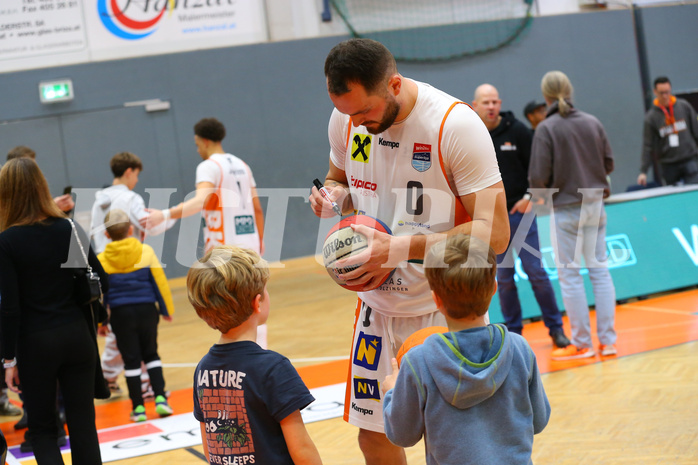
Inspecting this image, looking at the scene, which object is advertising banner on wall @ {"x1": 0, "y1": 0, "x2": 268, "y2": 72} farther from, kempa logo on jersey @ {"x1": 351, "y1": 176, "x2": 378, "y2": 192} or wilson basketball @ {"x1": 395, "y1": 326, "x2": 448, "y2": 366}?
wilson basketball @ {"x1": 395, "y1": 326, "x2": 448, "y2": 366}

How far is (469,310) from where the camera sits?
2.24m

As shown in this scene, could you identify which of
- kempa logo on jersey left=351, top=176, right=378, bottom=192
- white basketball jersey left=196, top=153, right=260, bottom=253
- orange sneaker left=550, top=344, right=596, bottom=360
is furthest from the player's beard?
orange sneaker left=550, top=344, right=596, bottom=360

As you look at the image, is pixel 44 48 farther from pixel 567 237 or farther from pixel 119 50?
pixel 567 237

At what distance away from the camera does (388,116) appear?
9.07ft

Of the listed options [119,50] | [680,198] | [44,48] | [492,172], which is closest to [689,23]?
[680,198]

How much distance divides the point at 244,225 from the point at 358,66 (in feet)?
11.8

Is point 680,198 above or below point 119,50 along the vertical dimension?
below

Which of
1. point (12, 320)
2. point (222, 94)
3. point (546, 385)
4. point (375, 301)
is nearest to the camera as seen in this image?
point (375, 301)

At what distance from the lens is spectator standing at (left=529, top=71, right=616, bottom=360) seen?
5992 millimetres

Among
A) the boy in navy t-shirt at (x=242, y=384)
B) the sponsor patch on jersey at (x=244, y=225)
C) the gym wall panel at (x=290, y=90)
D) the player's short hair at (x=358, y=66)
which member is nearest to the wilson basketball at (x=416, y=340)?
the boy in navy t-shirt at (x=242, y=384)

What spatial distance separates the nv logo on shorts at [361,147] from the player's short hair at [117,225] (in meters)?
3.25

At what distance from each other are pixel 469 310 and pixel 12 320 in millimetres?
2557

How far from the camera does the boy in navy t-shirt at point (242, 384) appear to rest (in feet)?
7.97

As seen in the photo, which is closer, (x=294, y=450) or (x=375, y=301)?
(x=294, y=450)
